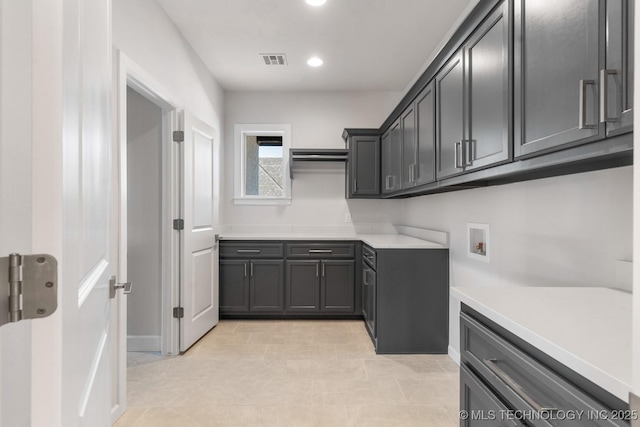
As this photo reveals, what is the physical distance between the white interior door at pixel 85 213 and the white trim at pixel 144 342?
2244mm

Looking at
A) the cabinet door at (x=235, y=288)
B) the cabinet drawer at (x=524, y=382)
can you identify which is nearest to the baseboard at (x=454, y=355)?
the cabinet drawer at (x=524, y=382)

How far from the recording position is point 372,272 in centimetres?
312

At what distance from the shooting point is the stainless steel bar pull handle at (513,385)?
85cm

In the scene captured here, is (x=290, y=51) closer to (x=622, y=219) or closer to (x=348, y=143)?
(x=348, y=143)

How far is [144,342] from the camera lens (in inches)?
121

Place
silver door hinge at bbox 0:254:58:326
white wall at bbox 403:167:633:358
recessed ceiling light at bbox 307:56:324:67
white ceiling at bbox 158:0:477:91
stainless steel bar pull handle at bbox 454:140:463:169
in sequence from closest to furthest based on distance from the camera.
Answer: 1. silver door hinge at bbox 0:254:58:326
2. white wall at bbox 403:167:633:358
3. stainless steel bar pull handle at bbox 454:140:463:169
4. white ceiling at bbox 158:0:477:91
5. recessed ceiling light at bbox 307:56:324:67

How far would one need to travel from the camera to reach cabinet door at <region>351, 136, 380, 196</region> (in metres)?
4.05

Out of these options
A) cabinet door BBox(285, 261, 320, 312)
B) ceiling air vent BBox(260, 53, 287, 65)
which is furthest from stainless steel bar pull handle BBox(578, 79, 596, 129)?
cabinet door BBox(285, 261, 320, 312)

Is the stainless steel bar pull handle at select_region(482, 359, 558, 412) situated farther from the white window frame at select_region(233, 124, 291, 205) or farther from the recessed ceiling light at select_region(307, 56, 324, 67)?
the white window frame at select_region(233, 124, 291, 205)

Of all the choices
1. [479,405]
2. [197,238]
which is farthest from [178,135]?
[479,405]

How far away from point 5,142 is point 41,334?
0.86 ft

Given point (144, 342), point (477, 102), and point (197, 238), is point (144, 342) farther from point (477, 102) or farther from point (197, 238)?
point (477, 102)

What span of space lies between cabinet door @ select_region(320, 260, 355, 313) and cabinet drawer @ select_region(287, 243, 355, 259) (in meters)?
0.08

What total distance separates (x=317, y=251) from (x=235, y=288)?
1035 mm
